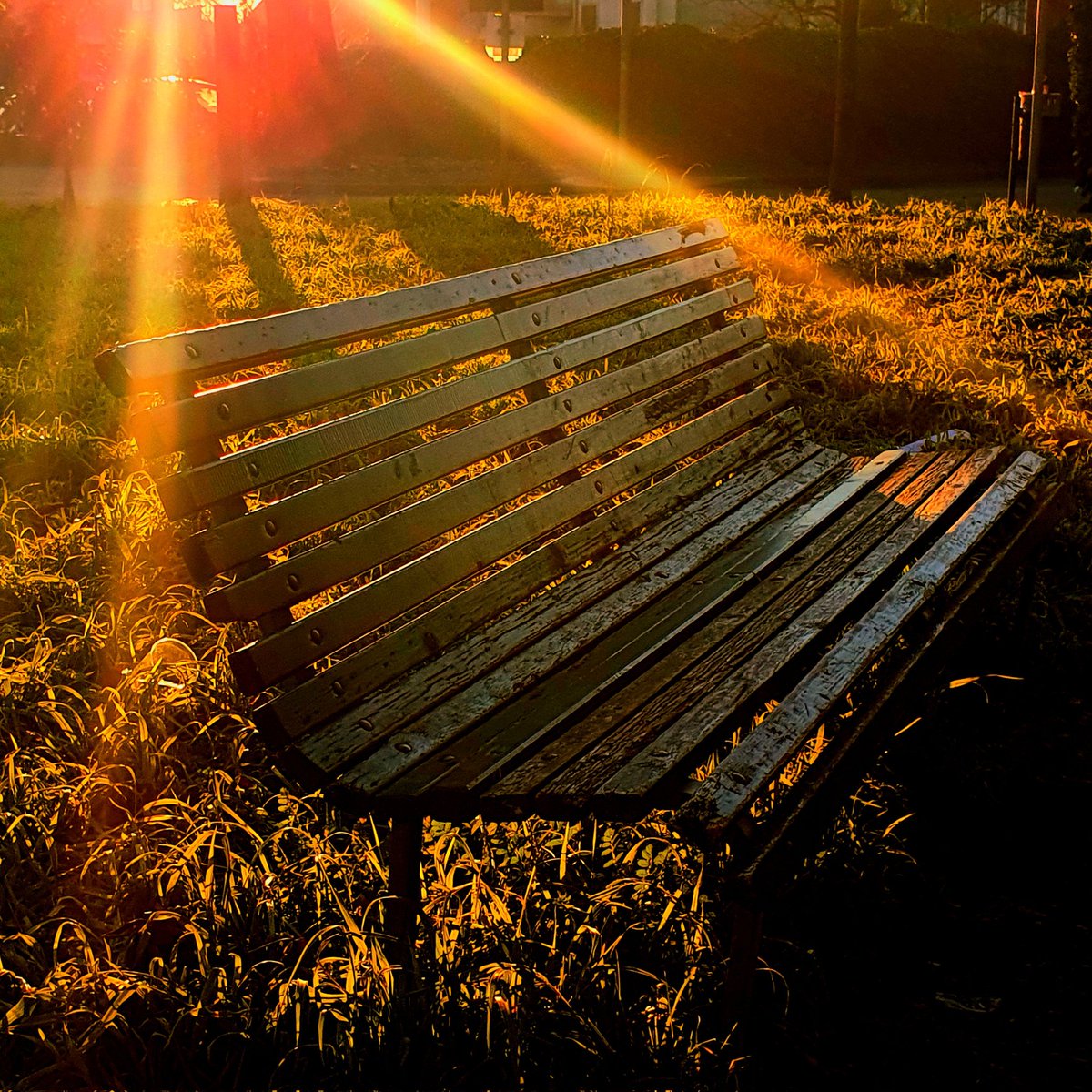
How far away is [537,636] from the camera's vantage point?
270 centimetres

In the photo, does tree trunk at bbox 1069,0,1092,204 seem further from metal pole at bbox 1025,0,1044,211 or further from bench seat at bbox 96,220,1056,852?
bench seat at bbox 96,220,1056,852

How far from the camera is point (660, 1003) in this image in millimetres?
2096

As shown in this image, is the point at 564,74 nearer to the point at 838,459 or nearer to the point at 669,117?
the point at 669,117

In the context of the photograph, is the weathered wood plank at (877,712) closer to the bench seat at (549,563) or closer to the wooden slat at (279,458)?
the bench seat at (549,563)

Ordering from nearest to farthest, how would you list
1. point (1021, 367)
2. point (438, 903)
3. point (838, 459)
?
point (438, 903) < point (838, 459) < point (1021, 367)

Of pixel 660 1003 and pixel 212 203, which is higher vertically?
pixel 212 203

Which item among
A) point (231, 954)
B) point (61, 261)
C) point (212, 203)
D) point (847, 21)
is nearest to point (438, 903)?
point (231, 954)

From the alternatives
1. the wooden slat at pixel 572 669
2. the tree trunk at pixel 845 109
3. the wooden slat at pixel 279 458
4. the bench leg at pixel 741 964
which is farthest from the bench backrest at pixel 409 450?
the tree trunk at pixel 845 109

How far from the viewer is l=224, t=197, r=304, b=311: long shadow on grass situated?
27.8 ft

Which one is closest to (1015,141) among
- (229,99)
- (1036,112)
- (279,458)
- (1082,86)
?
(1036,112)

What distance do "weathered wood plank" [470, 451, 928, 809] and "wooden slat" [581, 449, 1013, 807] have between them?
0.22ft

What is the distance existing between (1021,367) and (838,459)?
2.81 metres

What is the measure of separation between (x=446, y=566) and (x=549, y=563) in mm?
369

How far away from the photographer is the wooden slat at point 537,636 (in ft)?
7.41
